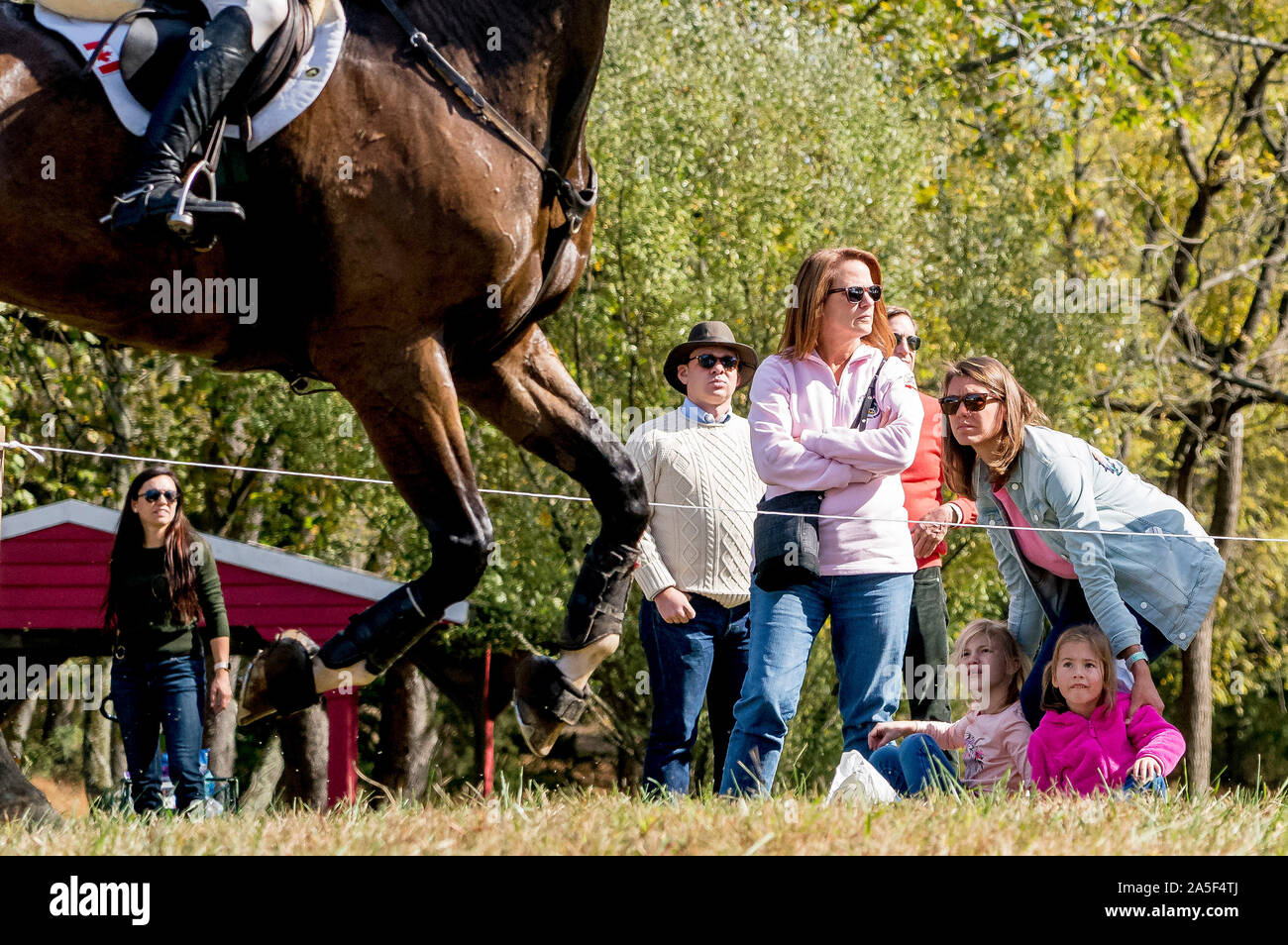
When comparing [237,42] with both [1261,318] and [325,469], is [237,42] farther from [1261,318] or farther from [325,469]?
[1261,318]

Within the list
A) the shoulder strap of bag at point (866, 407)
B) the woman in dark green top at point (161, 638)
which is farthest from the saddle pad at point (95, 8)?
the woman in dark green top at point (161, 638)

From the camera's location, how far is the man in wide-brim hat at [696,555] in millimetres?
5504

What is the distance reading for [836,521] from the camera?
4.70 metres

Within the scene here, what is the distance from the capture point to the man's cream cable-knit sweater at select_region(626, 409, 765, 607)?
5.68m

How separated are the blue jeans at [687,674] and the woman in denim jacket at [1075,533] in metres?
1.20

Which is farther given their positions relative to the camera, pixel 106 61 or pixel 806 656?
pixel 806 656

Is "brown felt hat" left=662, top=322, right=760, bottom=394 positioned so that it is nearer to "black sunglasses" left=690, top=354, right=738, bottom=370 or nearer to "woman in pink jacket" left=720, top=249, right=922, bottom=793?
"black sunglasses" left=690, top=354, right=738, bottom=370

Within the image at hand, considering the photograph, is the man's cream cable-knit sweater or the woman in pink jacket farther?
the man's cream cable-knit sweater

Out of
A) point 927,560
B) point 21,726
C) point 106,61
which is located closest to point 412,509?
point 106,61

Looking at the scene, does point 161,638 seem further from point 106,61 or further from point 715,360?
point 106,61

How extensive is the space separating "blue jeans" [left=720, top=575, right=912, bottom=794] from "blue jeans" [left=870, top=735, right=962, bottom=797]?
0.48 feet

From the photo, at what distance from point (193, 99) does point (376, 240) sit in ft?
1.81

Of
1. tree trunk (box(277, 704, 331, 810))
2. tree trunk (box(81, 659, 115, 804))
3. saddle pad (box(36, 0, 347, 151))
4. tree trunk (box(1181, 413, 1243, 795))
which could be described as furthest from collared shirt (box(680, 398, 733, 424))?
tree trunk (box(81, 659, 115, 804))

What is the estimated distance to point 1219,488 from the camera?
18625 mm
